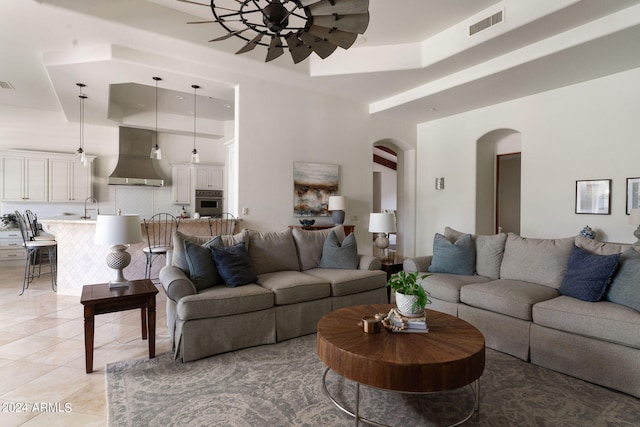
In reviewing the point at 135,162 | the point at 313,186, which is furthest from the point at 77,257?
the point at 313,186

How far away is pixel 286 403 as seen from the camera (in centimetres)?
215

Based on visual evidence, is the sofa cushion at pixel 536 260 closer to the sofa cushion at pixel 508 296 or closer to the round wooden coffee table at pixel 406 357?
the sofa cushion at pixel 508 296

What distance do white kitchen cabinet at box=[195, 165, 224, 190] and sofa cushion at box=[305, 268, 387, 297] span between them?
553cm

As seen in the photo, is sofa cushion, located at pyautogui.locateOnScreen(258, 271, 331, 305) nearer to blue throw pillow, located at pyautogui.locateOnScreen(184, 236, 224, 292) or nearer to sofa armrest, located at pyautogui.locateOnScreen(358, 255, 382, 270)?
blue throw pillow, located at pyautogui.locateOnScreen(184, 236, 224, 292)

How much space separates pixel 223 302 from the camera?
112 inches

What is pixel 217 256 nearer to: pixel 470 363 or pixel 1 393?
pixel 1 393

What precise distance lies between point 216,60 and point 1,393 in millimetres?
4330

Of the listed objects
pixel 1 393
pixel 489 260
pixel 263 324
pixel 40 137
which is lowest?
pixel 1 393

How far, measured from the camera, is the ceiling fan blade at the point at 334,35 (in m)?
2.28

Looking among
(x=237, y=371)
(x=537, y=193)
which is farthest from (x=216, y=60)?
(x=537, y=193)

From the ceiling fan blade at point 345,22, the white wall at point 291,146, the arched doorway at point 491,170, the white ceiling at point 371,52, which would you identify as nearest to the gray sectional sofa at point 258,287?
the white wall at point 291,146

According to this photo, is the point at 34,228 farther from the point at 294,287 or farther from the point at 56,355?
the point at 294,287

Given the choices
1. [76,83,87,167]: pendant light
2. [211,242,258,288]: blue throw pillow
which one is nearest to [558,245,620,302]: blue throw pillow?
[211,242,258,288]: blue throw pillow

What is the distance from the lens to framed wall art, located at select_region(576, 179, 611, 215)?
184 inches
